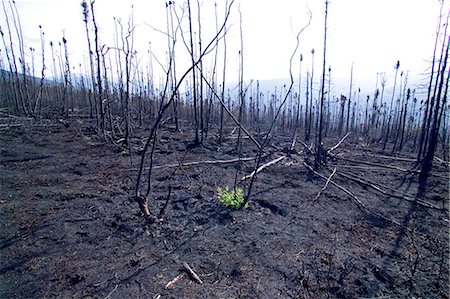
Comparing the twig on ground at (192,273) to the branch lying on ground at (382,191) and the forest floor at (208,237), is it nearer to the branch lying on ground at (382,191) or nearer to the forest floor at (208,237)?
the forest floor at (208,237)

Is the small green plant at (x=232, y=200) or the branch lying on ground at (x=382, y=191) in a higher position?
the small green plant at (x=232, y=200)

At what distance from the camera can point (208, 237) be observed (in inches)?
180

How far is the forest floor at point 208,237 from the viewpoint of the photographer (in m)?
3.35

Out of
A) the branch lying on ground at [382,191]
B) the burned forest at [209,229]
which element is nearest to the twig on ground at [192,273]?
the burned forest at [209,229]

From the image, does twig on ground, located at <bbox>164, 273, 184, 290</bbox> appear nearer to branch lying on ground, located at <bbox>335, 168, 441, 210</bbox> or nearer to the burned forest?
the burned forest

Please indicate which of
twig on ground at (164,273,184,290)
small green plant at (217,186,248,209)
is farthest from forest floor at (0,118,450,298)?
small green plant at (217,186,248,209)

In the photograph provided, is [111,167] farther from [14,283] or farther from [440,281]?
[440,281]

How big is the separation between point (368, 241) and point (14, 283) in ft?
18.4

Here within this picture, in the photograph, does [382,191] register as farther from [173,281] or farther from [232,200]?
[173,281]

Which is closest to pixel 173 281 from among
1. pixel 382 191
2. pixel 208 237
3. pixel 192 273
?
pixel 192 273

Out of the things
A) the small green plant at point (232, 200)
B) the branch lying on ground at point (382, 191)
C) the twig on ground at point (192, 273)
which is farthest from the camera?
the branch lying on ground at point (382, 191)

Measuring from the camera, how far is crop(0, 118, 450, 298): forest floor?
11.0 ft

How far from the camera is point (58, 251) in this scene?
3.77m

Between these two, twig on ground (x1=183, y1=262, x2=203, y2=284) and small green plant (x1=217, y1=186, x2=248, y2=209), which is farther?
small green plant (x1=217, y1=186, x2=248, y2=209)
